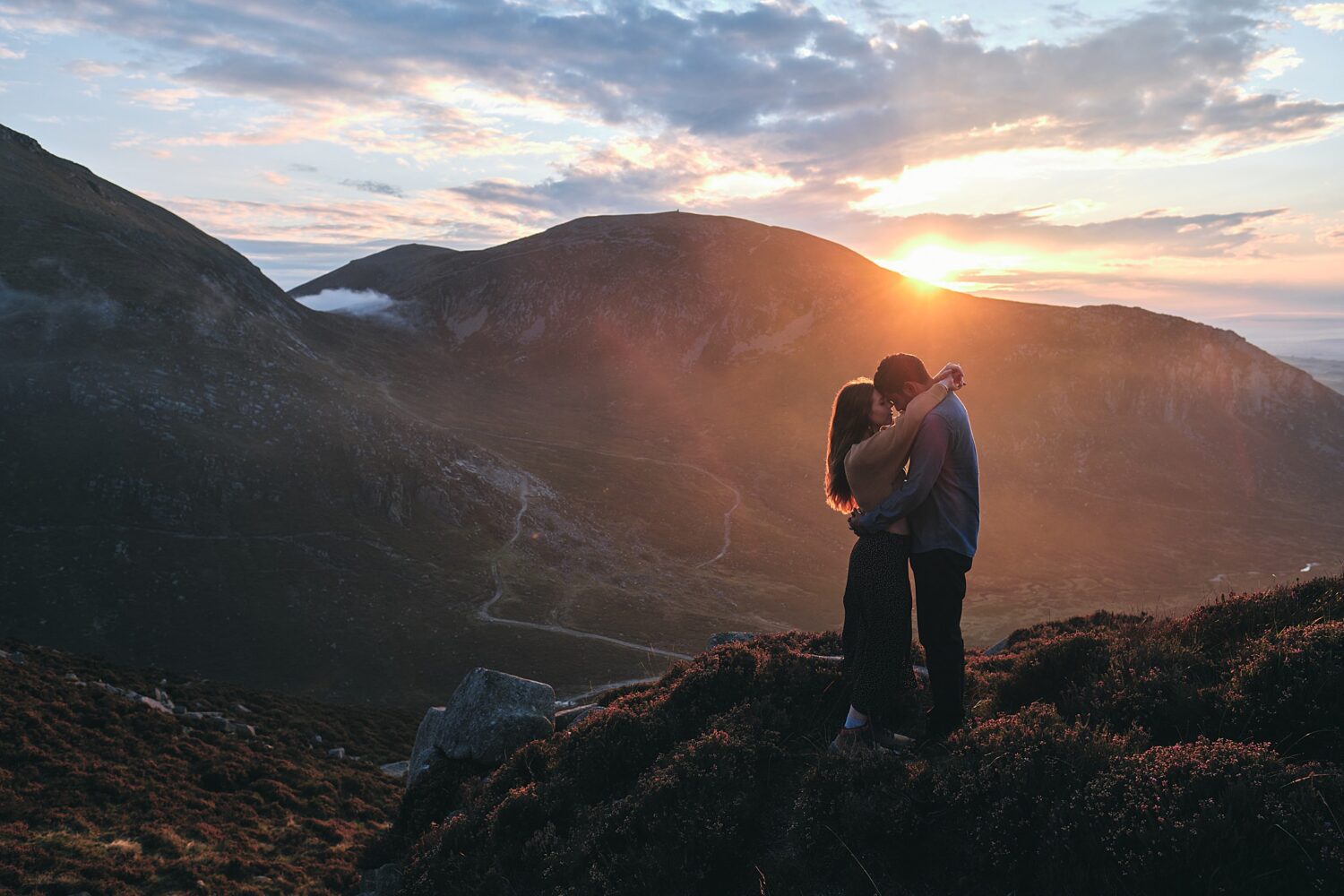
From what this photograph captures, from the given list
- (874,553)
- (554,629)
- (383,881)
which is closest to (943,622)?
(874,553)

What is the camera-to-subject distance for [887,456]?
764 centimetres

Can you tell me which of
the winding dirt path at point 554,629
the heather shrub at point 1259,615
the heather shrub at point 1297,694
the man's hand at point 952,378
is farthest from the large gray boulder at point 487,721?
the winding dirt path at point 554,629

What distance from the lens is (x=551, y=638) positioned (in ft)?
177

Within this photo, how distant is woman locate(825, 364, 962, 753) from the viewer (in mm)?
7648

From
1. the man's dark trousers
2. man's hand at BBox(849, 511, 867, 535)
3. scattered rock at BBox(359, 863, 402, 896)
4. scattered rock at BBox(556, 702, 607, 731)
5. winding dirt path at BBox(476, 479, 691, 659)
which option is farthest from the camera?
winding dirt path at BBox(476, 479, 691, 659)

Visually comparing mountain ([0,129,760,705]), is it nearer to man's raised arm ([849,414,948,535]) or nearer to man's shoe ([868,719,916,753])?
man's shoe ([868,719,916,753])

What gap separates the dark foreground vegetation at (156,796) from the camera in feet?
46.8

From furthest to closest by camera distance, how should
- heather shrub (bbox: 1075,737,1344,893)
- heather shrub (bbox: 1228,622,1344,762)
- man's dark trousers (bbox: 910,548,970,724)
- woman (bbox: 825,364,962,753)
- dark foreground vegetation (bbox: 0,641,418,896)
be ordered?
dark foreground vegetation (bbox: 0,641,418,896), woman (bbox: 825,364,962,753), man's dark trousers (bbox: 910,548,970,724), heather shrub (bbox: 1228,622,1344,762), heather shrub (bbox: 1075,737,1344,893)

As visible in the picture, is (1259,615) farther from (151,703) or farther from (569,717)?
(151,703)

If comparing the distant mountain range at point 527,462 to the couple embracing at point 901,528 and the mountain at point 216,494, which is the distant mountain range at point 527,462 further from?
the couple embracing at point 901,528

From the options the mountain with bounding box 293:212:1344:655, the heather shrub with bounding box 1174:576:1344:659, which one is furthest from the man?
the mountain with bounding box 293:212:1344:655

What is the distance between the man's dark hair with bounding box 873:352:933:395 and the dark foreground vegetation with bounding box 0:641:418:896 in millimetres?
12948

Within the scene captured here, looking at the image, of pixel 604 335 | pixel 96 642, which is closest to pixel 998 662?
pixel 96 642

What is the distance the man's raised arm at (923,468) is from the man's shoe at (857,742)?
7.63ft
